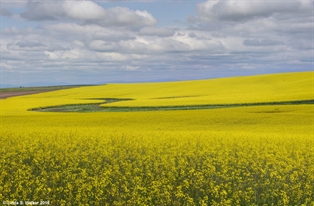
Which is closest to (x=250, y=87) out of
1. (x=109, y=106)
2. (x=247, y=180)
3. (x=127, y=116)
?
(x=109, y=106)

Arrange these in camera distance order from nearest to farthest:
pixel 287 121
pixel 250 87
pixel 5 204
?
pixel 5 204, pixel 287 121, pixel 250 87

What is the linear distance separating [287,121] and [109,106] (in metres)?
26.0

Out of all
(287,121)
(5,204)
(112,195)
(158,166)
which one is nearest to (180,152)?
(158,166)

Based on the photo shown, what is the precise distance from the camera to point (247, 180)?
37.7 ft

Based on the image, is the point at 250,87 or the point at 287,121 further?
the point at 250,87

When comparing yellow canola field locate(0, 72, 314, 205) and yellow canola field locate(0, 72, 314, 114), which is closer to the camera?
yellow canola field locate(0, 72, 314, 205)

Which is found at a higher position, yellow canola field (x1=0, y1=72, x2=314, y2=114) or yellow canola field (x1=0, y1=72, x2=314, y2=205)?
yellow canola field (x1=0, y1=72, x2=314, y2=114)

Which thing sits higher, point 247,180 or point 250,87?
point 250,87

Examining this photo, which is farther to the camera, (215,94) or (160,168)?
(215,94)

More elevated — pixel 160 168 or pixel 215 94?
pixel 215 94

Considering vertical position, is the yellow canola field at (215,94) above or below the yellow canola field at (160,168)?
above

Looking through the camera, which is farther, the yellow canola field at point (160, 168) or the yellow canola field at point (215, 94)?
the yellow canola field at point (215, 94)

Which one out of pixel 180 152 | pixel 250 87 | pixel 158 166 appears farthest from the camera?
pixel 250 87

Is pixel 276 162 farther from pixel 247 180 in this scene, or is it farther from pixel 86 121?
pixel 86 121
